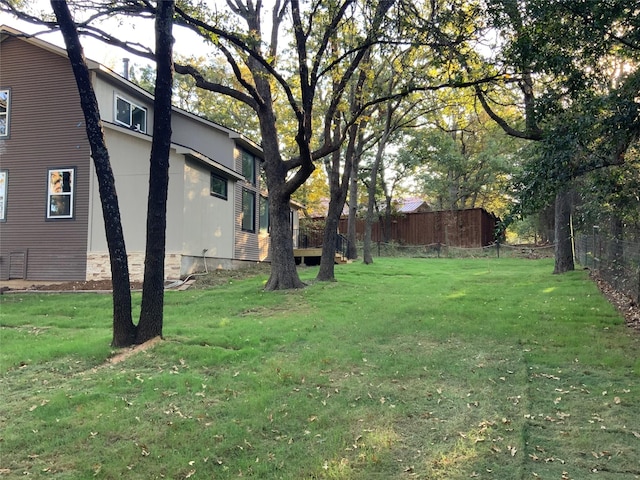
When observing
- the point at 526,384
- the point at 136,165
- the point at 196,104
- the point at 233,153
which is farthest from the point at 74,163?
the point at 196,104

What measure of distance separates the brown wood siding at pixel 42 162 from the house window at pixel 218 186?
363 cm

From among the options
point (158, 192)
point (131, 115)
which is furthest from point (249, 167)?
point (158, 192)

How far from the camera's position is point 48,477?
3014 millimetres

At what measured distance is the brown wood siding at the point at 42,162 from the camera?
13766 mm

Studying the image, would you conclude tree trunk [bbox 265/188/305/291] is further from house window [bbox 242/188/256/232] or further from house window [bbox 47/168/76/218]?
house window [bbox 47/168/76/218]

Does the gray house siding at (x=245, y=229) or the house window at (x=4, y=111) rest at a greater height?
the house window at (x=4, y=111)

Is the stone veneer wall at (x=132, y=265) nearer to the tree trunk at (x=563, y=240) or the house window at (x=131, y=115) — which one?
the house window at (x=131, y=115)

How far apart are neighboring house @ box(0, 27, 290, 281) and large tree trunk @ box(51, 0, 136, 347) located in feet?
23.5

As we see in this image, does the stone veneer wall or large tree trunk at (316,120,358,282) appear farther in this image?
the stone veneer wall

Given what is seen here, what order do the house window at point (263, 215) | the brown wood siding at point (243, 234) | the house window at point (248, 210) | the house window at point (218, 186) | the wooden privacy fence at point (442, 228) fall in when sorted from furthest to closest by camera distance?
the wooden privacy fence at point (442, 228), the house window at point (263, 215), the house window at point (248, 210), the brown wood siding at point (243, 234), the house window at point (218, 186)

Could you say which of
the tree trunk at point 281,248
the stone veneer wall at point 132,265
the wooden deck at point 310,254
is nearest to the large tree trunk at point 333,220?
the tree trunk at point 281,248

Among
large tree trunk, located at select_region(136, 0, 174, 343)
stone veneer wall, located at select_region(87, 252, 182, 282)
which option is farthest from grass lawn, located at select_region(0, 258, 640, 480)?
stone veneer wall, located at select_region(87, 252, 182, 282)

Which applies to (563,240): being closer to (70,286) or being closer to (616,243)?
(616,243)

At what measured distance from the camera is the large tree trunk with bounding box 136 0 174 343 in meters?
6.02
